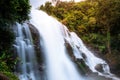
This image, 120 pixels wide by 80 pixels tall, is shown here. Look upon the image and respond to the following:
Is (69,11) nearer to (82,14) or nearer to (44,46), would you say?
(82,14)

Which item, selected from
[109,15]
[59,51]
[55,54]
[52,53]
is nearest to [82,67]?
[59,51]

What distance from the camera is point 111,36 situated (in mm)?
27359

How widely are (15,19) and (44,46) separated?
610 centimetres

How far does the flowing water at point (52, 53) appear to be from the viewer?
16.2 meters

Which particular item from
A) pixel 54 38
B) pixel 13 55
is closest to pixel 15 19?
pixel 13 55

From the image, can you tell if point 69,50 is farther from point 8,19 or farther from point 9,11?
point 9,11

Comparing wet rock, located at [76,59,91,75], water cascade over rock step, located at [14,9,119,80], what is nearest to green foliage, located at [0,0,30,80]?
water cascade over rock step, located at [14,9,119,80]

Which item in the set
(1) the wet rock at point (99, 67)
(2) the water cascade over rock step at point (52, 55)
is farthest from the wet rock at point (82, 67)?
(1) the wet rock at point (99, 67)

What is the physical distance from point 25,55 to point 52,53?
3.68 m

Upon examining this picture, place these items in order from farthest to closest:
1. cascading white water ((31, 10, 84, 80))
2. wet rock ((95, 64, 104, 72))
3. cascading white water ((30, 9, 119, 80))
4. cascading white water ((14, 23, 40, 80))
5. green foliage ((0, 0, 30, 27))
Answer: wet rock ((95, 64, 104, 72)) → cascading white water ((30, 9, 119, 80)) → cascading white water ((31, 10, 84, 80)) → cascading white water ((14, 23, 40, 80)) → green foliage ((0, 0, 30, 27))

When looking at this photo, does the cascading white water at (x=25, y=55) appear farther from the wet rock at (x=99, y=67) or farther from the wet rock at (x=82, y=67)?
the wet rock at (x=99, y=67)

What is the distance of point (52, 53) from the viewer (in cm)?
1967

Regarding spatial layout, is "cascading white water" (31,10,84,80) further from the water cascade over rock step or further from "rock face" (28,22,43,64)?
"rock face" (28,22,43,64)

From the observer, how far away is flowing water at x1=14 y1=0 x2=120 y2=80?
1625 centimetres
